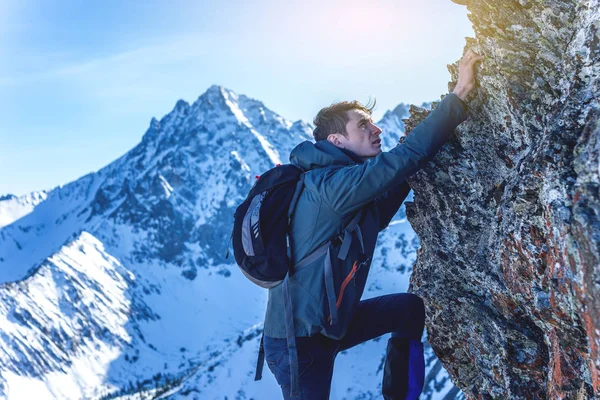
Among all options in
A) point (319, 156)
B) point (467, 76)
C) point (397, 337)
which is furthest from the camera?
point (397, 337)

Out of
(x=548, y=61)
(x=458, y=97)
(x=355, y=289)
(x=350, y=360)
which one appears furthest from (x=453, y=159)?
(x=350, y=360)

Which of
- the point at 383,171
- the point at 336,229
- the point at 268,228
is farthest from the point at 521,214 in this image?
the point at 268,228

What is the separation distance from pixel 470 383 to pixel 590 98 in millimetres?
5426

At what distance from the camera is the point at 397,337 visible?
7.90m

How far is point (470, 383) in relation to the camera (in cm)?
888

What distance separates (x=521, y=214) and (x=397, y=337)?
2745 millimetres

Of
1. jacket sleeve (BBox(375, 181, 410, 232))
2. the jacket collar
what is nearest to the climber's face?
the jacket collar

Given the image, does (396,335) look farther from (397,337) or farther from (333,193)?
(333,193)

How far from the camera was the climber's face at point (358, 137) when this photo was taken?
7488 mm

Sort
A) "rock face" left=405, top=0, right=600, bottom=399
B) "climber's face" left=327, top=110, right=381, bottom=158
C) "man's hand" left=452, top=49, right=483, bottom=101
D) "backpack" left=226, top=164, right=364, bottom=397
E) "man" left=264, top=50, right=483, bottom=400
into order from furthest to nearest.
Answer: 1. "climber's face" left=327, top=110, right=381, bottom=158
2. "man's hand" left=452, top=49, right=483, bottom=101
3. "backpack" left=226, top=164, right=364, bottom=397
4. "man" left=264, top=50, right=483, bottom=400
5. "rock face" left=405, top=0, right=600, bottom=399

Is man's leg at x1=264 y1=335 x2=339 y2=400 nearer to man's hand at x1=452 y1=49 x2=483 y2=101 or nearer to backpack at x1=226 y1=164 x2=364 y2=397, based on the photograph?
backpack at x1=226 y1=164 x2=364 y2=397

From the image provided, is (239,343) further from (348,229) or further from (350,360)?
(348,229)

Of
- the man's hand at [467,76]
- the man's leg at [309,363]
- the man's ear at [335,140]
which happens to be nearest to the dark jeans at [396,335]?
the man's leg at [309,363]

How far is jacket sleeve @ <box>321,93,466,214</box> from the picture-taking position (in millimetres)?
6258
